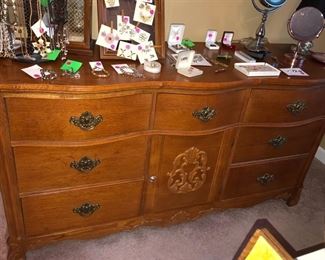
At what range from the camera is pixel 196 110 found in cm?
134

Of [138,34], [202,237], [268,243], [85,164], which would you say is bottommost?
[202,237]

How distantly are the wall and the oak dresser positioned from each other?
371 millimetres

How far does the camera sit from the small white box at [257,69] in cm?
138

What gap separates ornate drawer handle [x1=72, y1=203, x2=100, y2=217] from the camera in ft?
4.67

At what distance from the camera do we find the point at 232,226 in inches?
71.1

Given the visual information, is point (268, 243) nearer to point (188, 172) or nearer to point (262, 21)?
point (188, 172)

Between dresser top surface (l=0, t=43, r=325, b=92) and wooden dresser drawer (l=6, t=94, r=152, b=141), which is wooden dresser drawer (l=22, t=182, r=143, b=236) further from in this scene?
dresser top surface (l=0, t=43, r=325, b=92)

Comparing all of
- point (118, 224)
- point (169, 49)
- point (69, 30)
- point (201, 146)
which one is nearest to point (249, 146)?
point (201, 146)

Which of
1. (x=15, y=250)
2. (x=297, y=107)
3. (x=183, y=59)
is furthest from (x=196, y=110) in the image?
(x=15, y=250)

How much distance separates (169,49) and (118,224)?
0.87 meters

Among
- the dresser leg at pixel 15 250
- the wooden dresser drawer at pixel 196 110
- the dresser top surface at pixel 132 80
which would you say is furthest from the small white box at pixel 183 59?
the dresser leg at pixel 15 250

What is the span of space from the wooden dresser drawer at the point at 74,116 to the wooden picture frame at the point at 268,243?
604 millimetres

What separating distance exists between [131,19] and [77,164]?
2.07 feet

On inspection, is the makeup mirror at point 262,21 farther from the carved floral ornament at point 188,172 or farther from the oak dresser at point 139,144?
the carved floral ornament at point 188,172
